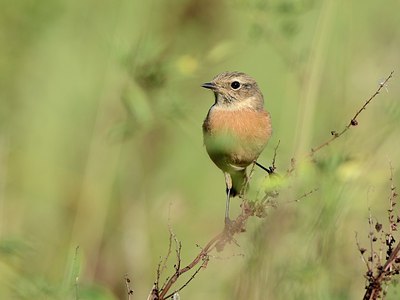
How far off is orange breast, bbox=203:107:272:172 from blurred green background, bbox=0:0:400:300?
0.12 meters

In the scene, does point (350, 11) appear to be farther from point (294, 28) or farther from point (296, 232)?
point (296, 232)

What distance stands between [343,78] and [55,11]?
2.22 m

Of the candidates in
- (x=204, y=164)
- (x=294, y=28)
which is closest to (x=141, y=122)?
(x=294, y=28)

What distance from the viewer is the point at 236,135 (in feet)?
19.7

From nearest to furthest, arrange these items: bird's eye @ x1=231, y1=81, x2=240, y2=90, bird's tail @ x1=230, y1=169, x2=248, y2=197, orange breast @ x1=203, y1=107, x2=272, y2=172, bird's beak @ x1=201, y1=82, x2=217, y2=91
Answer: orange breast @ x1=203, y1=107, x2=272, y2=172 < bird's tail @ x1=230, y1=169, x2=248, y2=197 < bird's beak @ x1=201, y1=82, x2=217, y2=91 < bird's eye @ x1=231, y1=81, x2=240, y2=90

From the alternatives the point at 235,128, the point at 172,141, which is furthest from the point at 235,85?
the point at 172,141

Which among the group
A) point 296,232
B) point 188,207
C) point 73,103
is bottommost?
point 296,232

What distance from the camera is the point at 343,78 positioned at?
19.7 feet

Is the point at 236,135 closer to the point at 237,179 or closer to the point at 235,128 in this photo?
the point at 235,128

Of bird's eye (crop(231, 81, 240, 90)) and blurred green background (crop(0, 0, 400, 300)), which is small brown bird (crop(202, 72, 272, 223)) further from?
blurred green background (crop(0, 0, 400, 300))

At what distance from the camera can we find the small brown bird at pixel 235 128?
576 cm

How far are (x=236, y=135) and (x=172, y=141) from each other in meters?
2.26

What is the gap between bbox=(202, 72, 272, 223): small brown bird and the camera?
18.9ft

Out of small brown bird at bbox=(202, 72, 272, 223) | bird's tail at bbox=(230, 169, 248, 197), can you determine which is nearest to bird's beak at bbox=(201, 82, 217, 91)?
small brown bird at bbox=(202, 72, 272, 223)
